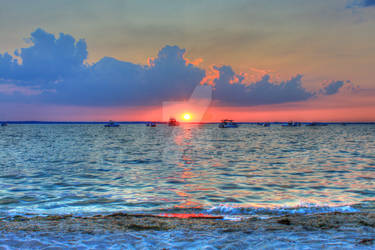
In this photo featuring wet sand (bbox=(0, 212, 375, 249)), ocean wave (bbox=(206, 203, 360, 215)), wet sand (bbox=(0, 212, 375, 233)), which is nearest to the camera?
wet sand (bbox=(0, 212, 375, 249))

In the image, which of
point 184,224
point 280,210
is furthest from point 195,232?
point 280,210

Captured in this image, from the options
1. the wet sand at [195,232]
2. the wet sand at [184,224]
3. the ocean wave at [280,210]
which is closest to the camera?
the wet sand at [195,232]

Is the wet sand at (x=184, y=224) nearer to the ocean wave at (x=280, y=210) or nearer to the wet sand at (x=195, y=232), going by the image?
the wet sand at (x=195, y=232)

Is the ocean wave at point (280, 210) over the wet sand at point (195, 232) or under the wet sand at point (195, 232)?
under

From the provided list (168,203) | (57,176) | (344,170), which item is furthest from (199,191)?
(344,170)

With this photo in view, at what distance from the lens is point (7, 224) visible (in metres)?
8.65

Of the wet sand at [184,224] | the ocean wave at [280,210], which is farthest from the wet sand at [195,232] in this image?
the ocean wave at [280,210]

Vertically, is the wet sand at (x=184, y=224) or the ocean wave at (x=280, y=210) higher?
the wet sand at (x=184, y=224)

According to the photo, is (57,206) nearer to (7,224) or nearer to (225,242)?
(7,224)

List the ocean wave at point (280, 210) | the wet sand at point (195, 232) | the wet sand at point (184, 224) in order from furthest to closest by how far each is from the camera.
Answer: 1. the ocean wave at point (280, 210)
2. the wet sand at point (184, 224)
3. the wet sand at point (195, 232)

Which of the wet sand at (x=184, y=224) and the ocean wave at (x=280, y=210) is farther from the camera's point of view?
the ocean wave at (x=280, y=210)

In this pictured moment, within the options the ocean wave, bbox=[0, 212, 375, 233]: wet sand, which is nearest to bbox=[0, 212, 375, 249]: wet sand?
bbox=[0, 212, 375, 233]: wet sand

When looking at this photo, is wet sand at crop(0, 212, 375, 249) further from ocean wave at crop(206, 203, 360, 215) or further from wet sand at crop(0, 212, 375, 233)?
ocean wave at crop(206, 203, 360, 215)

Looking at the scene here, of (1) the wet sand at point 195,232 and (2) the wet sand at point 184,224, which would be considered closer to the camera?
(1) the wet sand at point 195,232
